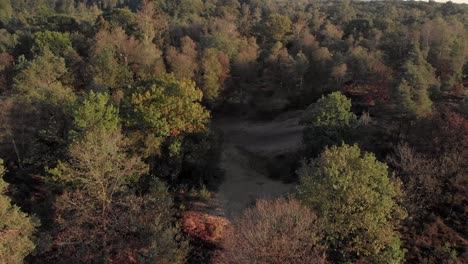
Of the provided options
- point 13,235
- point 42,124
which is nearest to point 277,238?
point 13,235

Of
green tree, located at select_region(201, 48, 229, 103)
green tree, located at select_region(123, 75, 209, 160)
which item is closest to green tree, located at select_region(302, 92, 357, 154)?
green tree, located at select_region(123, 75, 209, 160)

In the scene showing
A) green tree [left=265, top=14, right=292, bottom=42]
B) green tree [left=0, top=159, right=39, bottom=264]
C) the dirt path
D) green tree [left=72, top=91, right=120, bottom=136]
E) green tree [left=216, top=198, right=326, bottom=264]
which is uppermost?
green tree [left=265, top=14, right=292, bottom=42]

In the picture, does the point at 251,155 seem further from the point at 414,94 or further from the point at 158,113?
the point at 414,94

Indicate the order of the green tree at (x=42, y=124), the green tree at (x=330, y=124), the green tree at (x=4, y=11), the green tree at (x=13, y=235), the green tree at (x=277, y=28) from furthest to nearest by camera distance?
the green tree at (x=4, y=11)
the green tree at (x=277, y=28)
the green tree at (x=330, y=124)
the green tree at (x=42, y=124)
the green tree at (x=13, y=235)

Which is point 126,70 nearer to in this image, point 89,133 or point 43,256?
point 89,133

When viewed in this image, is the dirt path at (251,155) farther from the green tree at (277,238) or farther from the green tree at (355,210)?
the green tree at (277,238)

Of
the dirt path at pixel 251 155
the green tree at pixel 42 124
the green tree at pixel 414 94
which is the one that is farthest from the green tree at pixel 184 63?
the green tree at pixel 414 94

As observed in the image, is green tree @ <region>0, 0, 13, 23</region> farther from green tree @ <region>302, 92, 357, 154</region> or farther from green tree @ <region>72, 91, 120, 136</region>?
green tree @ <region>302, 92, 357, 154</region>
